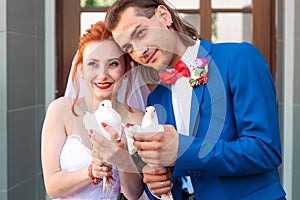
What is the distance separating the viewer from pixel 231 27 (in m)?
3.25

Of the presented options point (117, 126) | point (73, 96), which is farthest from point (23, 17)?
point (117, 126)

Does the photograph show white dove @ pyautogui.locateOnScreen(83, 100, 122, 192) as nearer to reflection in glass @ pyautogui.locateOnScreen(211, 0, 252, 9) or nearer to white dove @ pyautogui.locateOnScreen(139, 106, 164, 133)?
white dove @ pyautogui.locateOnScreen(139, 106, 164, 133)

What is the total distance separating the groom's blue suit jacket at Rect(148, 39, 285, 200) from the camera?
1.49 m

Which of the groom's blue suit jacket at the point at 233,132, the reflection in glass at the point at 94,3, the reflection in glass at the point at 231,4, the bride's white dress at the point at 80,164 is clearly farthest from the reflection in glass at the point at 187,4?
the groom's blue suit jacket at the point at 233,132

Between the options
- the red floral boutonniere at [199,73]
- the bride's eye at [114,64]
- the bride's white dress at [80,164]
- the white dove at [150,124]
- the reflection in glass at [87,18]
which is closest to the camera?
the white dove at [150,124]

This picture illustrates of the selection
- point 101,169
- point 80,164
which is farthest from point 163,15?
point 80,164

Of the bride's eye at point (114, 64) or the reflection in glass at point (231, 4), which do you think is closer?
the bride's eye at point (114, 64)

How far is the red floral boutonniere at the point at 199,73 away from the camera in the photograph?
1.58 meters

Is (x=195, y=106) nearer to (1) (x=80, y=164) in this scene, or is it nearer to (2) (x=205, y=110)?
(2) (x=205, y=110)

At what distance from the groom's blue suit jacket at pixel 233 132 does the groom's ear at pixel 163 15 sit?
4.5 inches

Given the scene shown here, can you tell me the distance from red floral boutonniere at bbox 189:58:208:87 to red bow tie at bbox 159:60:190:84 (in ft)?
0.07

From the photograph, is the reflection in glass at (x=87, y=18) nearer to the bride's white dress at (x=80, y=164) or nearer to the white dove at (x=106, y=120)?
the bride's white dress at (x=80, y=164)

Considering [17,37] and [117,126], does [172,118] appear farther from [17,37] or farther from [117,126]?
[17,37]

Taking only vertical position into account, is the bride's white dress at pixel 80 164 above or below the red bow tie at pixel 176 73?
below
